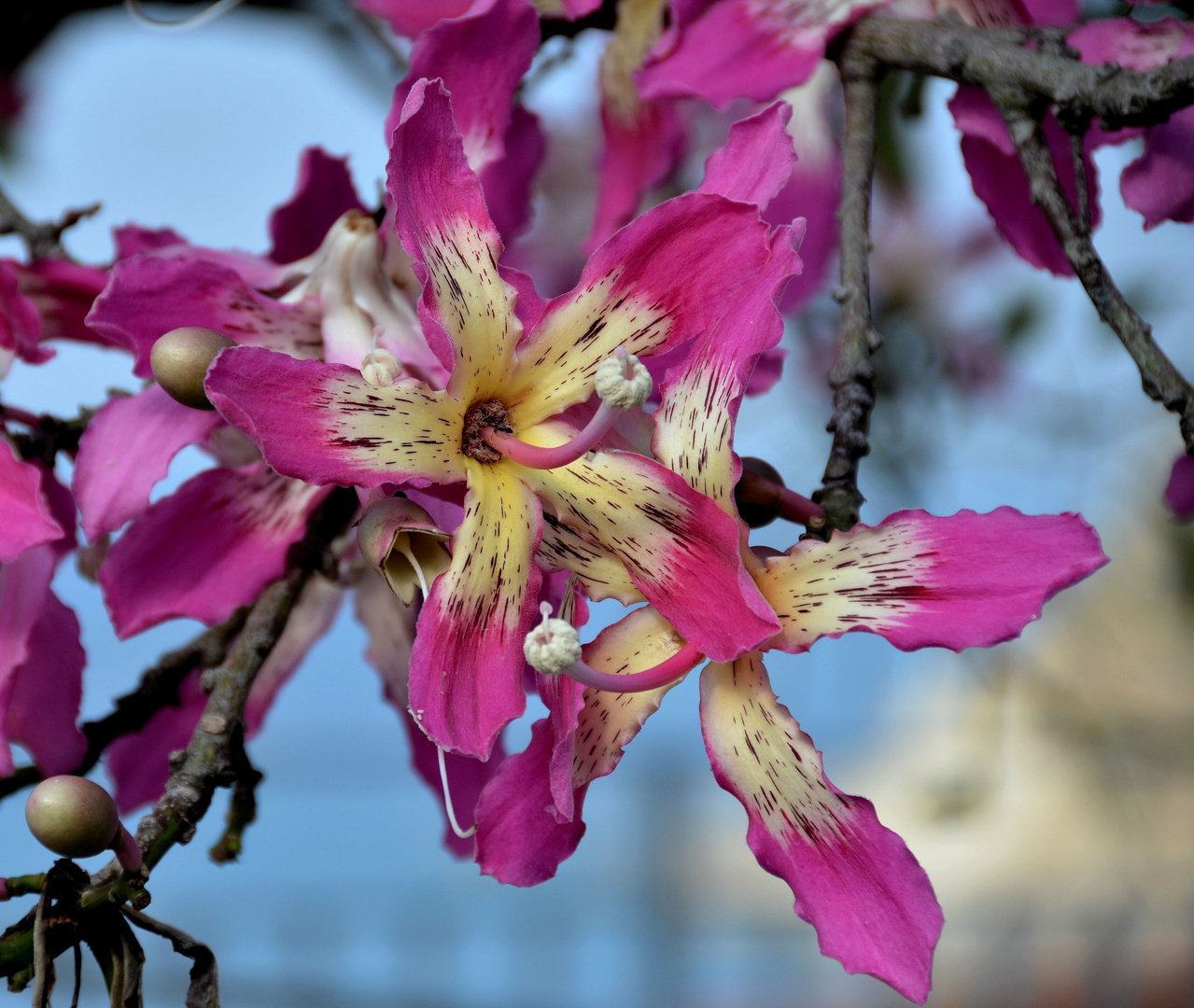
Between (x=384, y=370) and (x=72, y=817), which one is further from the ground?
(x=384, y=370)

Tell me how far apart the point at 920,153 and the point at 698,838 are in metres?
2.80

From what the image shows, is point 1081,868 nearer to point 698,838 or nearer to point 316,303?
point 698,838

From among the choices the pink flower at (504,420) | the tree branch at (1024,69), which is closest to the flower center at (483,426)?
the pink flower at (504,420)

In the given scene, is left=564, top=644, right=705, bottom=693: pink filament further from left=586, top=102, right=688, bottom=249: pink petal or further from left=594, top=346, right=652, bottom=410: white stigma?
left=586, top=102, right=688, bottom=249: pink petal

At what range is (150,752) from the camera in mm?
482

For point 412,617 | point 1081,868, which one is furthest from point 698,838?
point 412,617

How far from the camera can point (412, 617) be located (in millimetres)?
438

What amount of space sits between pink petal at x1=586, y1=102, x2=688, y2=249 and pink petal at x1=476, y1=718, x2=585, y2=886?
280mm

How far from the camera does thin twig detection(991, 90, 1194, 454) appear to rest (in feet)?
1.08

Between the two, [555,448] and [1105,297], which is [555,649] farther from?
[1105,297]

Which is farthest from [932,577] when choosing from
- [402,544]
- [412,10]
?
[412,10]

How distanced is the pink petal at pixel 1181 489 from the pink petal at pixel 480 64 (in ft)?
0.90

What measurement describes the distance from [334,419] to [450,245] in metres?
0.06

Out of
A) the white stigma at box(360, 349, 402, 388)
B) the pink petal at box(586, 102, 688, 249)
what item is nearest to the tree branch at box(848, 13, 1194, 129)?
the pink petal at box(586, 102, 688, 249)
